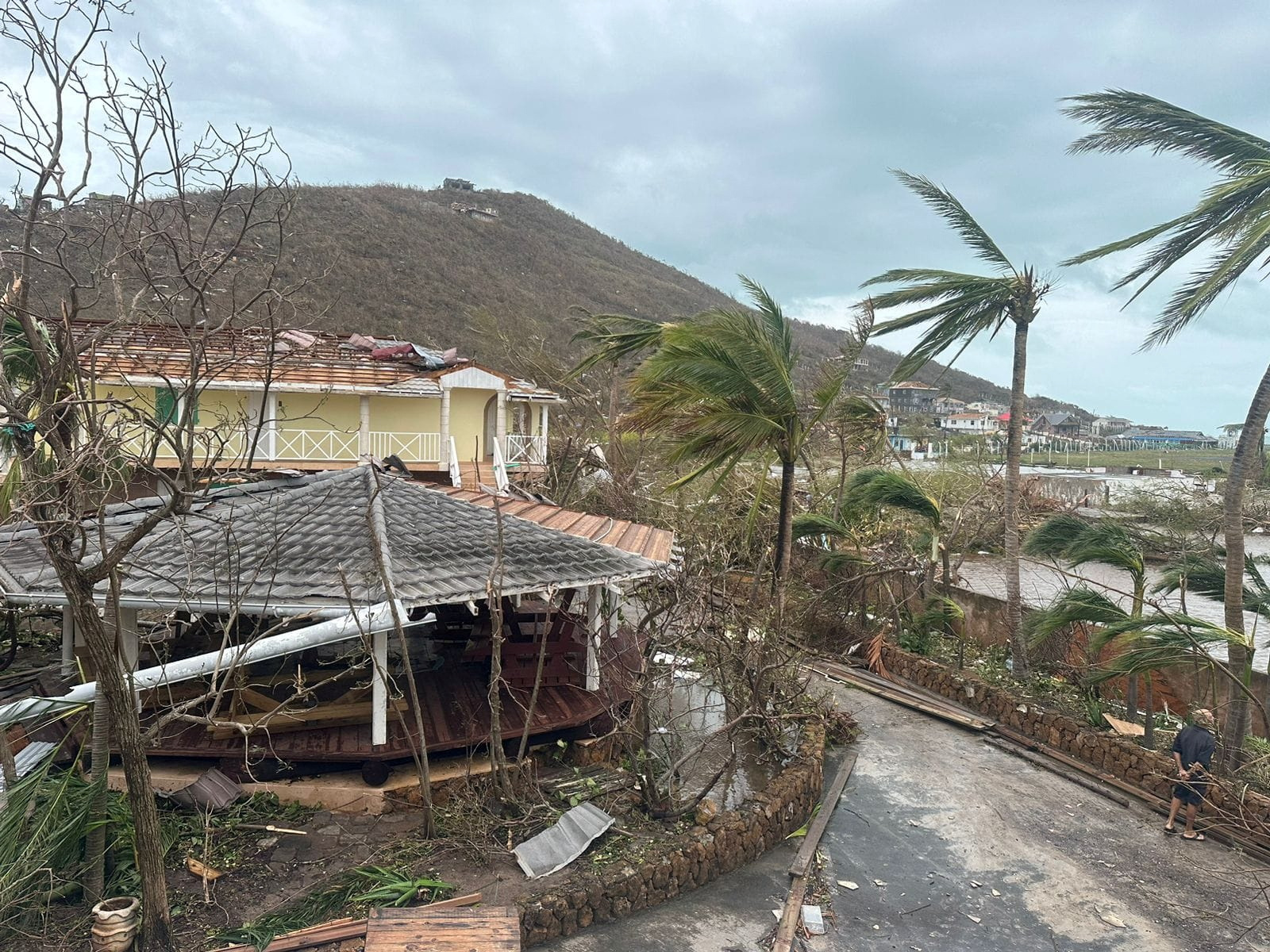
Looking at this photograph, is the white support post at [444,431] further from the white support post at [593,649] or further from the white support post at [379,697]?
the white support post at [379,697]

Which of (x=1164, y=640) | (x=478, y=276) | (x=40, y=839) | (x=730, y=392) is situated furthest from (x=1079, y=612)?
(x=478, y=276)

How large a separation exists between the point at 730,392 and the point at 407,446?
37.8 ft

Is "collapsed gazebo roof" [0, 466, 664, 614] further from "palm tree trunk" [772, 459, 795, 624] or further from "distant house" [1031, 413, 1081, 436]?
"distant house" [1031, 413, 1081, 436]

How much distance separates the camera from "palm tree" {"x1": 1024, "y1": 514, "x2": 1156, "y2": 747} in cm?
884

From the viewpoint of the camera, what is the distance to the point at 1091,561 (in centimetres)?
954

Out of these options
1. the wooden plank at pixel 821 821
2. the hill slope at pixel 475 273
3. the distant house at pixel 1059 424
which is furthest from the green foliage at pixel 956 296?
the distant house at pixel 1059 424

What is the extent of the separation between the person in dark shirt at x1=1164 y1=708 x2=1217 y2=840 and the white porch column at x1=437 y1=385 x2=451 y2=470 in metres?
15.1

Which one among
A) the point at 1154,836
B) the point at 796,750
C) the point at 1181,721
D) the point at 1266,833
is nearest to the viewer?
the point at 1266,833

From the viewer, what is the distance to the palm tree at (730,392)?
9641mm

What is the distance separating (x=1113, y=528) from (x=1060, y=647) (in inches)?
91.6

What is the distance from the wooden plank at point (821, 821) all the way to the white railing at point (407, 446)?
1299cm

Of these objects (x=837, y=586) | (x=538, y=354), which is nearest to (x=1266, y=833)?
(x=837, y=586)

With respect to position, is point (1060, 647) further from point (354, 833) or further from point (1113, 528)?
point (354, 833)

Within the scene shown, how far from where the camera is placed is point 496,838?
6.56 meters
